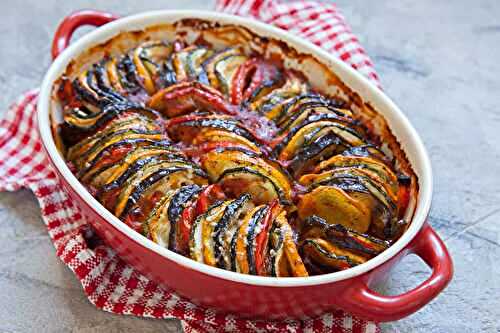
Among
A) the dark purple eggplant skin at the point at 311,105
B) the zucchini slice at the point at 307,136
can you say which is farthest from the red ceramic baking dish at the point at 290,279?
the dark purple eggplant skin at the point at 311,105

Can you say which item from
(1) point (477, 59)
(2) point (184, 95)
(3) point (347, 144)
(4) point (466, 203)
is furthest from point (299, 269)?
(1) point (477, 59)

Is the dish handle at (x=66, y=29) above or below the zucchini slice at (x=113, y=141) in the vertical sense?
above

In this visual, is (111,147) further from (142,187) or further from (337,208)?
(337,208)

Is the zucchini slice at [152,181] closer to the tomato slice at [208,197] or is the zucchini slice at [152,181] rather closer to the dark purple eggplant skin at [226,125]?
the tomato slice at [208,197]

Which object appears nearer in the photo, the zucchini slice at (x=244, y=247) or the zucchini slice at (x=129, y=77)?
the zucchini slice at (x=244, y=247)

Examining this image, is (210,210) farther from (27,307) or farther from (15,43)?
(15,43)

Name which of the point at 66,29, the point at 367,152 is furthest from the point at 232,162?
the point at 66,29
